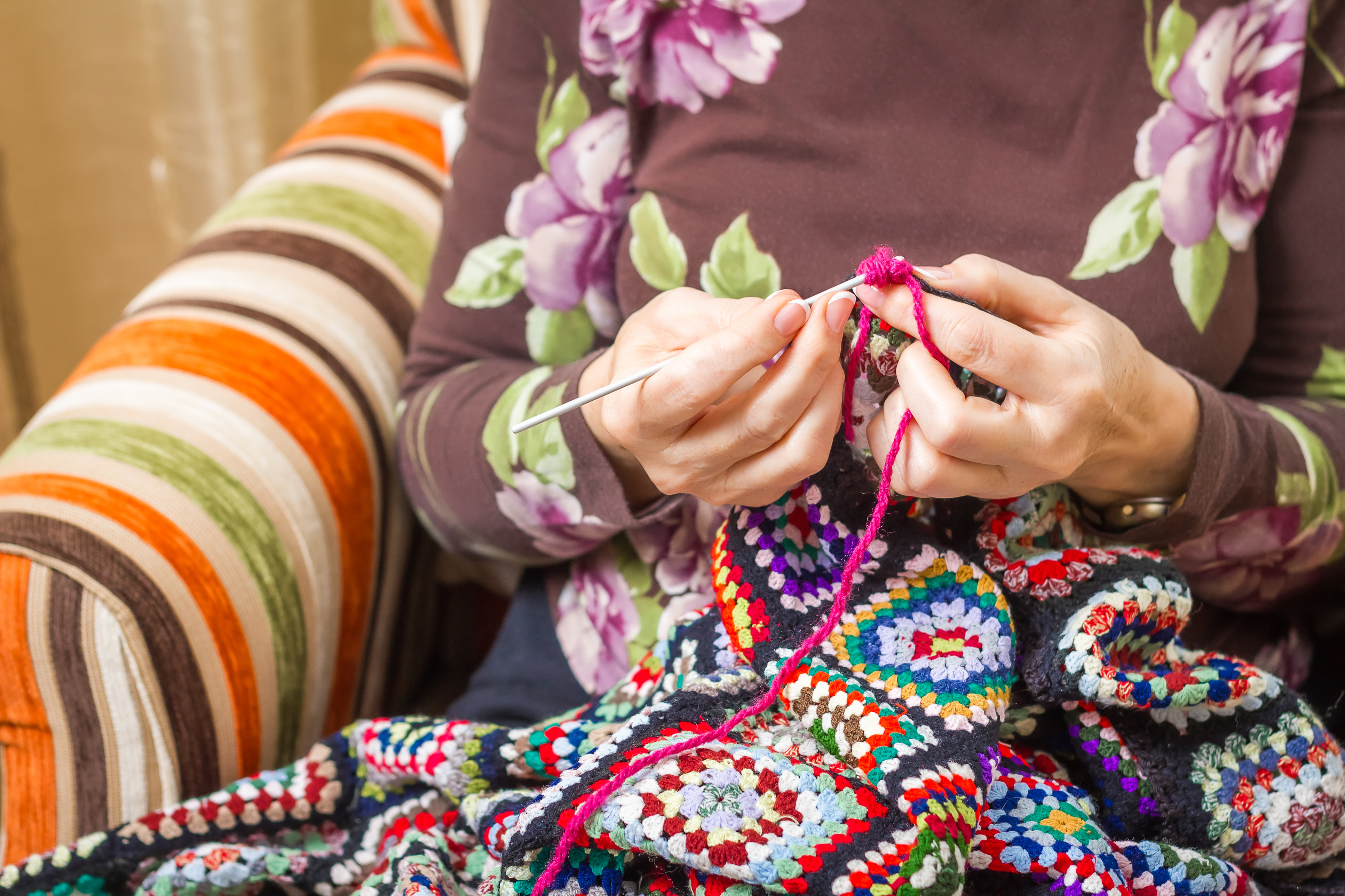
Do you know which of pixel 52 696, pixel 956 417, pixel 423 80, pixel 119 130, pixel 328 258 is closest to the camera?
pixel 956 417

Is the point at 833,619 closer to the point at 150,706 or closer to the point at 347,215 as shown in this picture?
the point at 150,706

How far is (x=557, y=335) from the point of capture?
722 mm

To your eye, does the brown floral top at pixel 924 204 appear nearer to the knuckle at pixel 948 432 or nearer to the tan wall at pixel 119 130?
the knuckle at pixel 948 432

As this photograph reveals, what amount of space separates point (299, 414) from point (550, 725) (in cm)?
31

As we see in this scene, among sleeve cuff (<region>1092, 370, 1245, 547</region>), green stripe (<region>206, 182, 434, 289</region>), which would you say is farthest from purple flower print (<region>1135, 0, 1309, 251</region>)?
green stripe (<region>206, 182, 434, 289</region>)

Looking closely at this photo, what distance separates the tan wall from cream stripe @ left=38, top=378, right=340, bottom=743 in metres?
0.66

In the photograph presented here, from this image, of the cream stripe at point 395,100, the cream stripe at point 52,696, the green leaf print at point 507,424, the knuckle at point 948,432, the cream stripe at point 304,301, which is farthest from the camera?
the cream stripe at point 395,100

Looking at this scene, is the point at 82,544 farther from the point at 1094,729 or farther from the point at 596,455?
the point at 1094,729

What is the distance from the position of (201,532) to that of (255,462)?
0.22ft

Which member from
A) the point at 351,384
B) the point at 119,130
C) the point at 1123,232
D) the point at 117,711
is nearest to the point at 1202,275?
the point at 1123,232

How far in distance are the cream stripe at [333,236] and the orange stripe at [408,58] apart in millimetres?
300

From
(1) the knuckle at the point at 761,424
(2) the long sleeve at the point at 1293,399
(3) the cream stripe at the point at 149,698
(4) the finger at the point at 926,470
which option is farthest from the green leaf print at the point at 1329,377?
(3) the cream stripe at the point at 149,698

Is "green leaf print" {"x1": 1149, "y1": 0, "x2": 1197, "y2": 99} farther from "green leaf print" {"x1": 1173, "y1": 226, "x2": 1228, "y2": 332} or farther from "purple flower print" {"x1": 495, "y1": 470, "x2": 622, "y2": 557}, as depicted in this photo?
"purple flower print" {"x1": 495, "y1": 470, "x2": 622, "y2": 557}

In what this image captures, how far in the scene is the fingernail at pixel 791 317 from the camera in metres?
0.44
